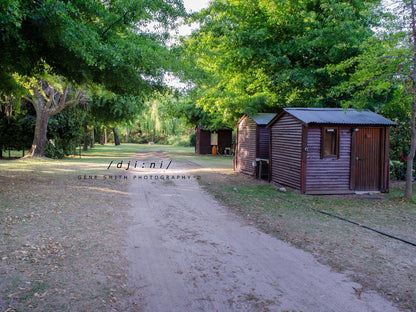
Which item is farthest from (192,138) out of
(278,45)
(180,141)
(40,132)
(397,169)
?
(397,169)

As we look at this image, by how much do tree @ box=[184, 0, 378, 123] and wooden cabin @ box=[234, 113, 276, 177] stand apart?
843 mm

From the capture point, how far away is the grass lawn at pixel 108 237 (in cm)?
389

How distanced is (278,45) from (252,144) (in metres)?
5.10

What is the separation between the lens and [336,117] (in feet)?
38.3

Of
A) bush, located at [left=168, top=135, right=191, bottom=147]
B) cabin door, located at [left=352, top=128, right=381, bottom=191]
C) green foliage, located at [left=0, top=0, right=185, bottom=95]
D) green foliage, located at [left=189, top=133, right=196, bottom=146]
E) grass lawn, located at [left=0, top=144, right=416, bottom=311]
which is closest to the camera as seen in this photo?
grass lawn, located at [left=0, top=144, right=416, bottom=311]

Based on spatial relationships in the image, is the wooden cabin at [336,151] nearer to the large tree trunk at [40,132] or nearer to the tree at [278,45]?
the tree at [278,45]

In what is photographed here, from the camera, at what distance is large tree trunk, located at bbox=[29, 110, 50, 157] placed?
20.1 m

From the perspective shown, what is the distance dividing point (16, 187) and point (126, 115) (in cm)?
1619

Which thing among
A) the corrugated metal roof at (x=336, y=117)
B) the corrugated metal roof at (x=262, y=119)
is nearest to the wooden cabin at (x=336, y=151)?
the corrugated metal roof at (x=336, y=117)

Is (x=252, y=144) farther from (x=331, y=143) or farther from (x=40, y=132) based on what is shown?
(x=40, y=132)

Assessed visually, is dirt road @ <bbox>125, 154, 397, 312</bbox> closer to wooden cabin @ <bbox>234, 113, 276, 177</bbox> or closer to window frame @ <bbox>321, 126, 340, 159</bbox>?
window frame @ <bbox>321, 126, 340, 159</bbox>

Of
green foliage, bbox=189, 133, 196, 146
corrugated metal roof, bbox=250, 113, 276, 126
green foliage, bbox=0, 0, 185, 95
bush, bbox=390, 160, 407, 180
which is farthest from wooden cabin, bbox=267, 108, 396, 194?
green foliage, bbox=189, 133, 196, 146

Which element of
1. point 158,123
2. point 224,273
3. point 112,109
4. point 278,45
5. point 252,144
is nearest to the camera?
point 224,273

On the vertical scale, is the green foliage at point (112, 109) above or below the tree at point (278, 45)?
below
